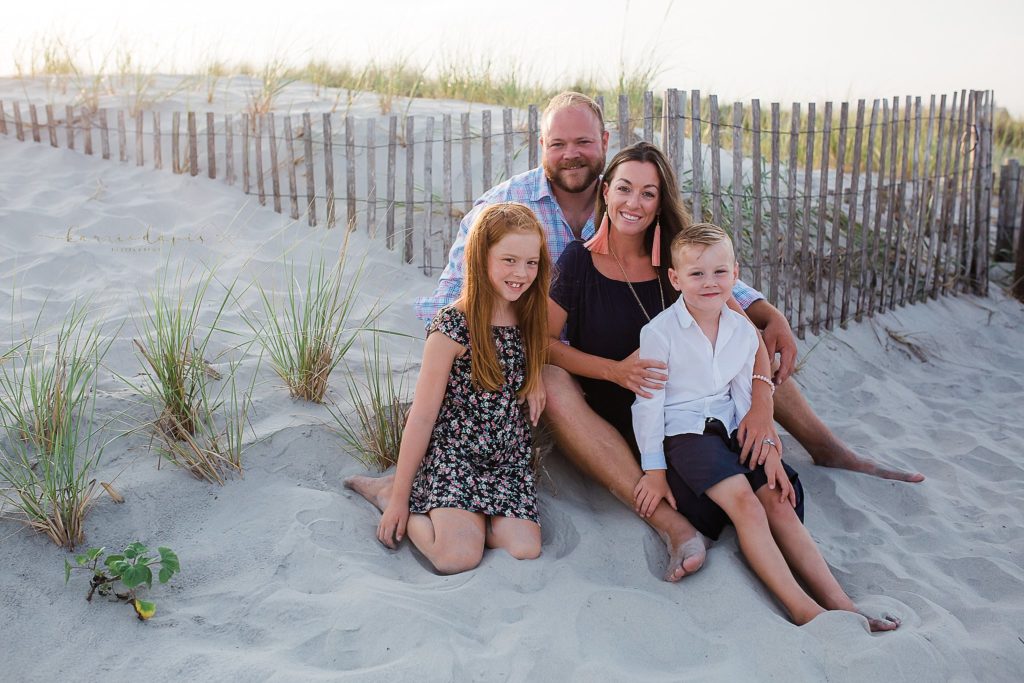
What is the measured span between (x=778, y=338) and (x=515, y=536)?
133 centimetres

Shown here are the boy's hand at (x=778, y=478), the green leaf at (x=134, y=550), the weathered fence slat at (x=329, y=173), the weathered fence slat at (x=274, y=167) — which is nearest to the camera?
the green leaf at (x=134, y=550)

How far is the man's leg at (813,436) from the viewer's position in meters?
3.71

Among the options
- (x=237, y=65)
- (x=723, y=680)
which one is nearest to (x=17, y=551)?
(x=723, y=680)

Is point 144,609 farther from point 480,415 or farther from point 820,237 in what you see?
point 820,237

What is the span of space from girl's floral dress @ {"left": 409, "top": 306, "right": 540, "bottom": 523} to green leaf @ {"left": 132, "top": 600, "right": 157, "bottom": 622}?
86 centimetres

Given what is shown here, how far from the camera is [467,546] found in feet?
9.38

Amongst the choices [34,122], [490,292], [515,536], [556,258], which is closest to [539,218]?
[556,258]

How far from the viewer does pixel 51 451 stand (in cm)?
296

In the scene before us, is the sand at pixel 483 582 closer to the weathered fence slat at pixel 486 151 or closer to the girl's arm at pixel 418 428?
the girl's arm at pixel 418 428

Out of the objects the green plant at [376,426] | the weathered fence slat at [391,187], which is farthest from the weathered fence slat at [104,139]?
the green plant at [376,426]

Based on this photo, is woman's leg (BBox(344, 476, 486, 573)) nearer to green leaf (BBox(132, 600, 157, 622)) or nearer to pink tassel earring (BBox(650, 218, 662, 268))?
green leaf (BBox(132, 600, 157, 622))

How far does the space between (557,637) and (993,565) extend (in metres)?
1.62

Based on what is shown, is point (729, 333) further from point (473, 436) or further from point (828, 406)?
point (828, 406)

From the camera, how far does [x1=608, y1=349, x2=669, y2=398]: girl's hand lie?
9.91 ft
